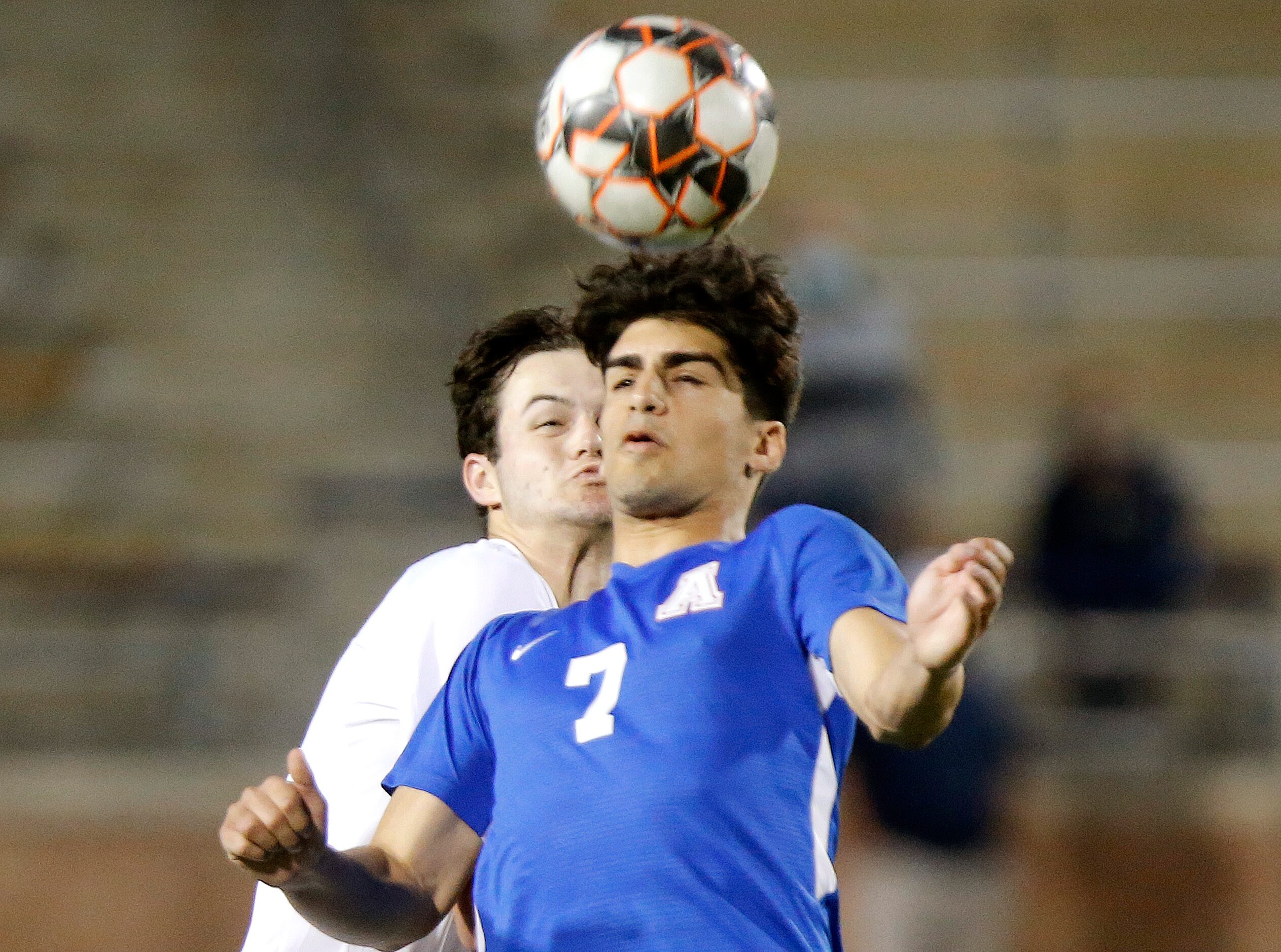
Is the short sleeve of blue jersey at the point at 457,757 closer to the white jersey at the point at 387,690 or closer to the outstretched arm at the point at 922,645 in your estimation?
the white jersey at the point at 387,690

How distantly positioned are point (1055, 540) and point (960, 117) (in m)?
3.09

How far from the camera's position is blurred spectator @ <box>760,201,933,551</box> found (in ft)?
21.4

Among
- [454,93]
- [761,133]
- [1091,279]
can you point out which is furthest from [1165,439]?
[761,133]

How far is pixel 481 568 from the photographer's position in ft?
10.7

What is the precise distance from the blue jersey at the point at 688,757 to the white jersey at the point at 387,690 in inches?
12.7

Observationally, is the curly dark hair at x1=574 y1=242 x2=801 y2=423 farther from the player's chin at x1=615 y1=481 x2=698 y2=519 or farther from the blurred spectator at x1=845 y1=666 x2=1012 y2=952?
the blurred spectator at x1=845 y1=666 x2=1012 y2=952

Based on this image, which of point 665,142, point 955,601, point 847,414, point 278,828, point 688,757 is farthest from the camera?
point 847,414

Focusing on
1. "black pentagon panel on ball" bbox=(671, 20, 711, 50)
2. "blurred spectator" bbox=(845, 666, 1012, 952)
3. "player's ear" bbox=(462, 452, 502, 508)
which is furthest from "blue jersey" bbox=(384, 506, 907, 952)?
"blurred spectator" bbox=(845, 666, 1012, 952)

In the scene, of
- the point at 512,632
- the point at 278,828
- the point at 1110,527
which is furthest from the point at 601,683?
the point at 1110,527

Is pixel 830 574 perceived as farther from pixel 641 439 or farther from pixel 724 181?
pixel 724 181

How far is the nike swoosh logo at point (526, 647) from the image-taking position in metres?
2.90

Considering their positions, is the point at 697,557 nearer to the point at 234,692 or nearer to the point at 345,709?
the point at 345,709

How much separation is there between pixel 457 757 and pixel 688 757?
0.48 m

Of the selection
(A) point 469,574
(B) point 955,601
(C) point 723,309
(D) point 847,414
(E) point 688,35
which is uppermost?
(E) point 688,35
